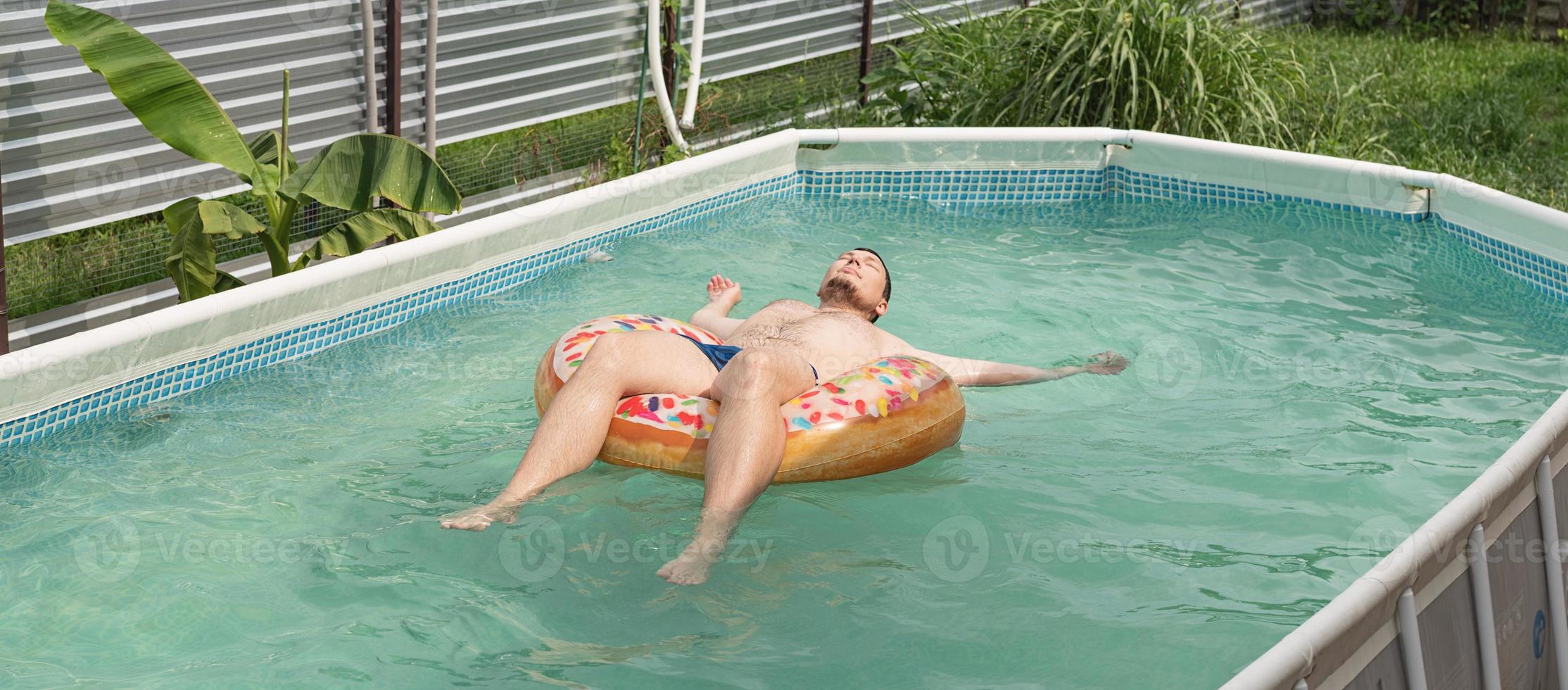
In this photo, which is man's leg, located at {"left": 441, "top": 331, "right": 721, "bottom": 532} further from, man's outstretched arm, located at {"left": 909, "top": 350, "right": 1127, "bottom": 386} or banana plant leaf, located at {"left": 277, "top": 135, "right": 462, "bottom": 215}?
banana plant leaf, located at {"left": 277, "top": 135, "right": 462, "bottom": 215}

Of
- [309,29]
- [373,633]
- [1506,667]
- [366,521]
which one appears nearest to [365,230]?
[309,29]

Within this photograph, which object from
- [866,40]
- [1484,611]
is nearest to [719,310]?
[1484,611]

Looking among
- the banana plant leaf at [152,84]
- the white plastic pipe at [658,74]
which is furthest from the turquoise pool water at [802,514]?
the white plastic pipe at [658,74]

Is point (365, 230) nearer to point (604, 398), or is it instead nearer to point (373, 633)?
point (604, 398)

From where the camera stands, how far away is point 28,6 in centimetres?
488

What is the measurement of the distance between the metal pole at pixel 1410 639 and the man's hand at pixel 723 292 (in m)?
2.79

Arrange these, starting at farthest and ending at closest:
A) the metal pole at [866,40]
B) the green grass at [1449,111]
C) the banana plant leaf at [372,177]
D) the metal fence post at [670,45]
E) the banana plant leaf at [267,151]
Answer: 1. the metal pole at [866,40]
2. the green grass at [1449,111]
3. the metal fence post at [670,45]
4. the banana plant leaf at [267,151]
5. the banana plant leaf at [372,177]

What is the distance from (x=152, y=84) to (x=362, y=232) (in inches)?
37.1

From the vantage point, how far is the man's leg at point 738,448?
337cm

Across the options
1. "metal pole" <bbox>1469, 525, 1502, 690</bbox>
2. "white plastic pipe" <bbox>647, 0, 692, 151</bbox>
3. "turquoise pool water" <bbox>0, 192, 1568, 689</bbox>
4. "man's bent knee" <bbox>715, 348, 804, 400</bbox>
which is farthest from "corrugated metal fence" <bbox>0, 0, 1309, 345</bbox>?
"metal pole" <bbox>1469, 525, 1502, 690</bbox>

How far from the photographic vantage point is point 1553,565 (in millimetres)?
3422

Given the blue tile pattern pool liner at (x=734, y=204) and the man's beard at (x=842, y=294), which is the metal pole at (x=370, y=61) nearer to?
the blue tile pattern pool liner at (x=734, y=204)

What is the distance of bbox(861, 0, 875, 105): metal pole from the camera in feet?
29.5

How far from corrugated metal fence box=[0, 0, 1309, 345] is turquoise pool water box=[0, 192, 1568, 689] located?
1.22 metres
